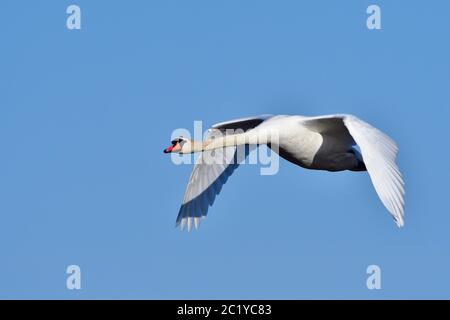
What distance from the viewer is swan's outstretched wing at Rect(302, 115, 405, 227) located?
13.2m

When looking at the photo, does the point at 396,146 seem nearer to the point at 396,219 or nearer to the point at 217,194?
the point at 396,219

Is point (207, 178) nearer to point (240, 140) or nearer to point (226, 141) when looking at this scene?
point (226, 141)

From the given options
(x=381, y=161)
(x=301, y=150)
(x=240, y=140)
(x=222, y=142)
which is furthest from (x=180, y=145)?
(x=381, y=161)

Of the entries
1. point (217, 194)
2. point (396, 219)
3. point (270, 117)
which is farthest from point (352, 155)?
point (396, 219)

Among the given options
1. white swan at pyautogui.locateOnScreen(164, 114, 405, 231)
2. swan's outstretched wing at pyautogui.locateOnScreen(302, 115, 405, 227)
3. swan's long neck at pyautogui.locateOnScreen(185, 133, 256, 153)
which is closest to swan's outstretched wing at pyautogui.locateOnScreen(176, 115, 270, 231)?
white swan at pyautogui.locateOnScreen(164, 114, 405, 231)

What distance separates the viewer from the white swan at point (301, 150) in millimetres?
13758

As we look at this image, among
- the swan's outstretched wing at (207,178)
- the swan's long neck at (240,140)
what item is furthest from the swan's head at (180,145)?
the swan's outstretched wing at (207,178)

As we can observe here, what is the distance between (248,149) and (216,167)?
0.77m

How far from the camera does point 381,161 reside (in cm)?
1398

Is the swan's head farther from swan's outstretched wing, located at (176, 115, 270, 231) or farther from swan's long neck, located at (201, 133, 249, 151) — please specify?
swan's outstretched wing, located at (176, 115, 270, 231)

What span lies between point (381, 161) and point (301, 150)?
301 cm

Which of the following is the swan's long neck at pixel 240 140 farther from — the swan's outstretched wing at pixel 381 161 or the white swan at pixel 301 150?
the swan's outstretched wing at pixel 381 161

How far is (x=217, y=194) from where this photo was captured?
19.0m

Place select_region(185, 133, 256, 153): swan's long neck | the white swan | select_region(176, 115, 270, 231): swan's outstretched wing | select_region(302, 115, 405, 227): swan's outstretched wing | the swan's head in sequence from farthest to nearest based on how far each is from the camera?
select_region(176, 115, 270, 231): swan's outstretched wing, the swan's head, select_region(185, 133, 256, 153): swan's long neck, the white swan, select_region(302, 115, 405, 227): swan's outstretched wing
